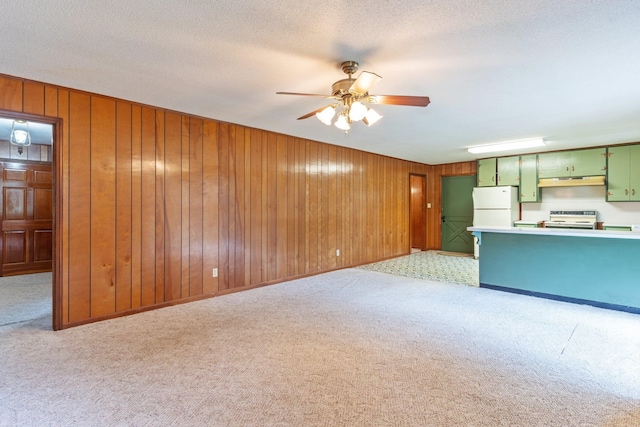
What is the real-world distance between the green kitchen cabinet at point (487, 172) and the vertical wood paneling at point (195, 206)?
19.7 ft

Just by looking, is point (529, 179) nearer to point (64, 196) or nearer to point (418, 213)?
point (418, 213)

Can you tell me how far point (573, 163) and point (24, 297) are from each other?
358 inches

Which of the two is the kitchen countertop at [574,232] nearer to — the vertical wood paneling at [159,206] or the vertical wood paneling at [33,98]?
the vertical wood paneling at [159,206]

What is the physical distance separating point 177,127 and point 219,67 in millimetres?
1518

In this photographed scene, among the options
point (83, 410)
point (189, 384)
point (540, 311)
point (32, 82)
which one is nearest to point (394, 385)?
point (189, 384)

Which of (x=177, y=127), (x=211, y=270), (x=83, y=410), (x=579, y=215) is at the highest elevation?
(x=177, y=127)

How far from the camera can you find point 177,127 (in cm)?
378

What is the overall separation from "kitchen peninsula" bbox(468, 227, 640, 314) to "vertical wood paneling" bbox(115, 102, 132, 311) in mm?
4558

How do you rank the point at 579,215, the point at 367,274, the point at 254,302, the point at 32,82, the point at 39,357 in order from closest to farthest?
the point at 39,357
the point at 32,82
the point at 254,302
the point at 367,274
the point at 579,215

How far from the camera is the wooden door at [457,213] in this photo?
25.2ft

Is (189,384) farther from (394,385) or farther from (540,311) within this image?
(540,311)

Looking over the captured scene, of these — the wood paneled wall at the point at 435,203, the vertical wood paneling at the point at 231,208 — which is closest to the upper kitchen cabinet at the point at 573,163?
the wood paneled wall at the point at 435,203

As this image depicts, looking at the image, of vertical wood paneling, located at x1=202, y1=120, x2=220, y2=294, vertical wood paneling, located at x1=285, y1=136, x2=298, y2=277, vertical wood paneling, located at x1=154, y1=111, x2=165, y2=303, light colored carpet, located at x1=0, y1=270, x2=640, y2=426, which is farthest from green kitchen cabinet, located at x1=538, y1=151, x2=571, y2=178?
vertical wood paneling, located at x1=154, y1=111, x2=165, y2=303

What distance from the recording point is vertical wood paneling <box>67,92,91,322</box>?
3.07m
